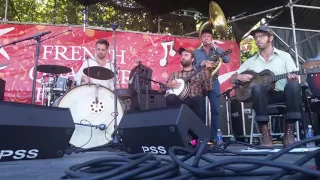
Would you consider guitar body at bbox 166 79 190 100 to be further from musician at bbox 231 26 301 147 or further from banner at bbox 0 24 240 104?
banner at bbox 0 24 240 104

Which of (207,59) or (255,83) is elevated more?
(207,59)

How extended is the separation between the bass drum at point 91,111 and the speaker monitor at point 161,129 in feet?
5.97

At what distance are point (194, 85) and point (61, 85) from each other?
1.72 m

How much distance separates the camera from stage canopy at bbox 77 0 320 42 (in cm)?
586

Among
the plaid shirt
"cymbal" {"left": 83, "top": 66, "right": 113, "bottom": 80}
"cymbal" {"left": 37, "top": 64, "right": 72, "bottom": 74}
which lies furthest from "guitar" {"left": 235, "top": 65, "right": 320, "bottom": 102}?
"cymbal" {"left": 37, "top": 64, "right": 72, "bottom": 74}

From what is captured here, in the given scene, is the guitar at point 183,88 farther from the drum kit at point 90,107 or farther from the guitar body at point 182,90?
the drum kit at point 90,107

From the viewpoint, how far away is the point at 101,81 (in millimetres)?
4664

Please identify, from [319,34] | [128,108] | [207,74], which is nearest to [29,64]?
[128,108]

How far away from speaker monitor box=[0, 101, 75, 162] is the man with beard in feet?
6.07

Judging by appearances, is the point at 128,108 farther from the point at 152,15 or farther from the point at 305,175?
the point at 305,175

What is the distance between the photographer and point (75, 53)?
549cm

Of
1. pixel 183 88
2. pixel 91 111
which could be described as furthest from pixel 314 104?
pixel 91 111

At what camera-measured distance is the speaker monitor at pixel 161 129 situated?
2.07 meters

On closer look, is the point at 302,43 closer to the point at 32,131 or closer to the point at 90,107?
the point at 90,107
